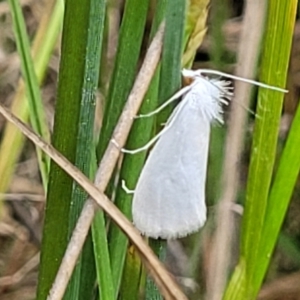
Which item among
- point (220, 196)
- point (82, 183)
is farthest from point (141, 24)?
point (220, 196)

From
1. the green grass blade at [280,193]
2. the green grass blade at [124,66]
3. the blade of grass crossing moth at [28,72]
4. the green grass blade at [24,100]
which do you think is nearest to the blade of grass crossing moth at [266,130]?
the green grass blade at [280,193]

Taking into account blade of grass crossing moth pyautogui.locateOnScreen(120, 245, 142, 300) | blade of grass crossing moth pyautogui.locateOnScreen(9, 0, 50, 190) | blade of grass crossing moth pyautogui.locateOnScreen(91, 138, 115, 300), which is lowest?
blade of grass crossing moth pyautogui.locateOnScreen(120, 245, 142, 300)

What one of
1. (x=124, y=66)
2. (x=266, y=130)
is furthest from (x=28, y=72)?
(x=266, y=130)

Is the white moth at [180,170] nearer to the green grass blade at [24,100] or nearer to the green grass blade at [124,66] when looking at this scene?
the green grass blade at [124,66]

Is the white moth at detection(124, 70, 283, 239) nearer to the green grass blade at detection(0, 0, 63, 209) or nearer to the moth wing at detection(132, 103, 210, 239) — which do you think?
the moth wing at detection(132, 103, 210, 239)

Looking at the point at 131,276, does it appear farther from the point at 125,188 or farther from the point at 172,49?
the point at 172,49

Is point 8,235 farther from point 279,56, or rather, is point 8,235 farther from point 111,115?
point 279,56

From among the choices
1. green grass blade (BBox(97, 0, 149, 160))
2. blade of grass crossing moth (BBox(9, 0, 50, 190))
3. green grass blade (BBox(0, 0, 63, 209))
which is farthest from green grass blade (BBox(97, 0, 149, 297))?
green grass blade (BBox(0, 0, 63, 209))
